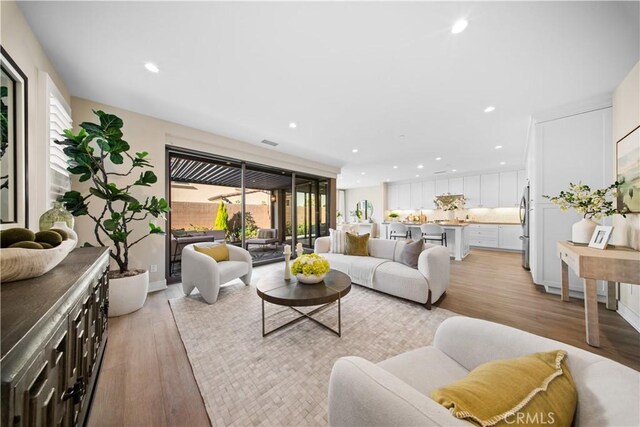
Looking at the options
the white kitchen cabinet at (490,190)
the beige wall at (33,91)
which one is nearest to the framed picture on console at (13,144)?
the beige wall at (33,91)

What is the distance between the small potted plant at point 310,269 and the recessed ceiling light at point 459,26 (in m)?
2.25

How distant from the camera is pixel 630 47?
75.7 inches

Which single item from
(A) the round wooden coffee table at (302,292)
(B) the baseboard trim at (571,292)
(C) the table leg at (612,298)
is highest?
(A) the round wooden coffee table at (302,292)

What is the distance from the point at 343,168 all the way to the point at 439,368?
241 inches

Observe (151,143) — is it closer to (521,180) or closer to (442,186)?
(442,186)

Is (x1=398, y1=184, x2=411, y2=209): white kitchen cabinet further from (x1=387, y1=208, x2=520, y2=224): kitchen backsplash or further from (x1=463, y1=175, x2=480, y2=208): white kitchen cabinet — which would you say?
(x1=463, y1=175, x2=480, y2=208): white kitchen cabinet

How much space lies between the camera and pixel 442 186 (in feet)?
27.0

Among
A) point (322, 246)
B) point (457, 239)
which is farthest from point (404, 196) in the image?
point (322, 246)

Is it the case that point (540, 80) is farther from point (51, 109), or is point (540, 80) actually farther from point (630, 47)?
point (51, 109)

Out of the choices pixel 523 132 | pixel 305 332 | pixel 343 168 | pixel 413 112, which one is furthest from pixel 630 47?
pixel 343 168

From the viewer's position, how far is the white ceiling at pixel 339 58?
5.26 ft

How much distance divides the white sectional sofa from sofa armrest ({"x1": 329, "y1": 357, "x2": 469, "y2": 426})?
6.90ft

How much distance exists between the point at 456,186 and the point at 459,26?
7.35 m

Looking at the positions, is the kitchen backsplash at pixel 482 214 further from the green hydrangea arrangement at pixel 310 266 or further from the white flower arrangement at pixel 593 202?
the green hydrangea arrangement at pixel 310 266
